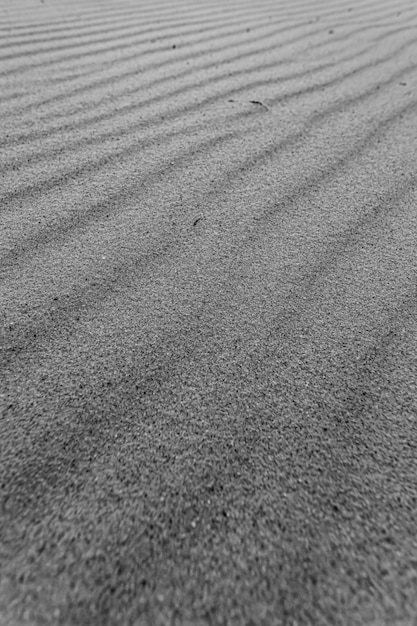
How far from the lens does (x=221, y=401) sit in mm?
937

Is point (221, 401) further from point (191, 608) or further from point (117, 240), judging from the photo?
point (117, 240)

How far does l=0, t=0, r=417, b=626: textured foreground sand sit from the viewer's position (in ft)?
2.29

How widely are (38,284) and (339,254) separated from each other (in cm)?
78

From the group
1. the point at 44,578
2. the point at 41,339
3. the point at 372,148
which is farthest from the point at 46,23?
the point at 44,578

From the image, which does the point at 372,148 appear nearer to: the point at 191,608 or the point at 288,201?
the point at 288,201

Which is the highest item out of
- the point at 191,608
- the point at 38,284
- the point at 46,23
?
the point at 46,23

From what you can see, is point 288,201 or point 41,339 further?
point 288,201

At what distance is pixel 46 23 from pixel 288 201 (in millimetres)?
2397

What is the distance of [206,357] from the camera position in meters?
1.02

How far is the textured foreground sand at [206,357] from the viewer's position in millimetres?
699

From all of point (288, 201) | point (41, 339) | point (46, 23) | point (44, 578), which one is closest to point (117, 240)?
point (41, 339)

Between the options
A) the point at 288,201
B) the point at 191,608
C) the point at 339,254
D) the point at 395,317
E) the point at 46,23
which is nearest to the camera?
the point at 191,608

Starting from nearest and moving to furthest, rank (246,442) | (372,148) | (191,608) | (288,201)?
(191,608) < (246,442) < (288,201) < (372,148)

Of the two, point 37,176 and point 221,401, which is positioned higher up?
point 37,176
